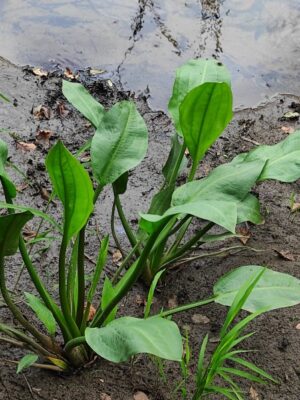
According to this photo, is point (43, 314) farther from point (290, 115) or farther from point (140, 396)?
Result: point (290, 115)

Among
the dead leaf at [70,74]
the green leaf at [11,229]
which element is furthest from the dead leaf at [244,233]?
the dead leaf at [70,74]

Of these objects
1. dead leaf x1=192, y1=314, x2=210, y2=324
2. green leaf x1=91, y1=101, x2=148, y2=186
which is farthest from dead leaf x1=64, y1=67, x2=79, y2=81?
dead leaf x1=192, y1=314, x2=210, y2=324

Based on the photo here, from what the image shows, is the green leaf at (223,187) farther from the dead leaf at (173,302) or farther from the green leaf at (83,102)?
the dead leaf at (173,302)

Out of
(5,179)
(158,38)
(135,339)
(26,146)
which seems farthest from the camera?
(158,38)

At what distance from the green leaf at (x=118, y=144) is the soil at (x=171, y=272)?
33 cm

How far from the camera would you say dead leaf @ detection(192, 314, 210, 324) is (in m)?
2.03

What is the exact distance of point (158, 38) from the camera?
3.89m

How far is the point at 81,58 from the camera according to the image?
3643mm

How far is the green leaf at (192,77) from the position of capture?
6.64ft

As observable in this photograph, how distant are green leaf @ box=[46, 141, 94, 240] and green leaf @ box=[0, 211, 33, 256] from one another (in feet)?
0.38

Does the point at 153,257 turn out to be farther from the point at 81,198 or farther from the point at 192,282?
the point at 81,198

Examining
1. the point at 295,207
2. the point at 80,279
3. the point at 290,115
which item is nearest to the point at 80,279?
the point at 80,279

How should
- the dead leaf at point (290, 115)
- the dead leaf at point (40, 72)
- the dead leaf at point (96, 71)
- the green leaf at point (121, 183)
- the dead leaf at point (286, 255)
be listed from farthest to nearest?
the dead leaf at point (96, 71)
the dead leaf at point (40, 72)
the dead leaf at point (290, 115)
the dead leaf at point (286, 255)
the green leaf at point (121, 183)

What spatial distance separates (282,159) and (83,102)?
0.66 m
